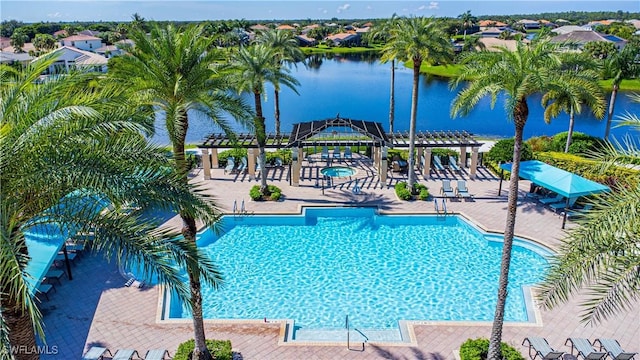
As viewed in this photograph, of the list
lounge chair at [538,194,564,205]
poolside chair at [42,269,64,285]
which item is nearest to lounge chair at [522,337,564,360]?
lounge chair at [538,194,564,205]

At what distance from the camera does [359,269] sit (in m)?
16.4

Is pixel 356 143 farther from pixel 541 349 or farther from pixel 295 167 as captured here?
pixel 541 349

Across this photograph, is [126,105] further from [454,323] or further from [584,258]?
[454,323]

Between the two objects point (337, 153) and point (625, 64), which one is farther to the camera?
point (337, 153)

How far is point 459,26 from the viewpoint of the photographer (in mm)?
126438

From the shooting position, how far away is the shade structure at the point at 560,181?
1862 cm

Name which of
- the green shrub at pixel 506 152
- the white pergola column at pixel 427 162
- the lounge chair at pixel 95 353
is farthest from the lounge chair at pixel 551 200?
the lounge chair at pixel 95 353

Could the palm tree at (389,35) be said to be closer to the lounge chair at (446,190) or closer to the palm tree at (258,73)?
the palm tree at (258,73)

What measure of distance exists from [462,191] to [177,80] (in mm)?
15812

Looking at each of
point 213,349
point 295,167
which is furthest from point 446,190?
point 213,349

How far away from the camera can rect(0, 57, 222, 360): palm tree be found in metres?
6.40

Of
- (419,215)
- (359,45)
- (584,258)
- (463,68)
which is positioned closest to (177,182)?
(584,258)

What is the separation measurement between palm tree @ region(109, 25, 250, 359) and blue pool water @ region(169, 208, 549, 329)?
14.5 ft

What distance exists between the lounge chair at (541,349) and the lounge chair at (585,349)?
1.61 feet
